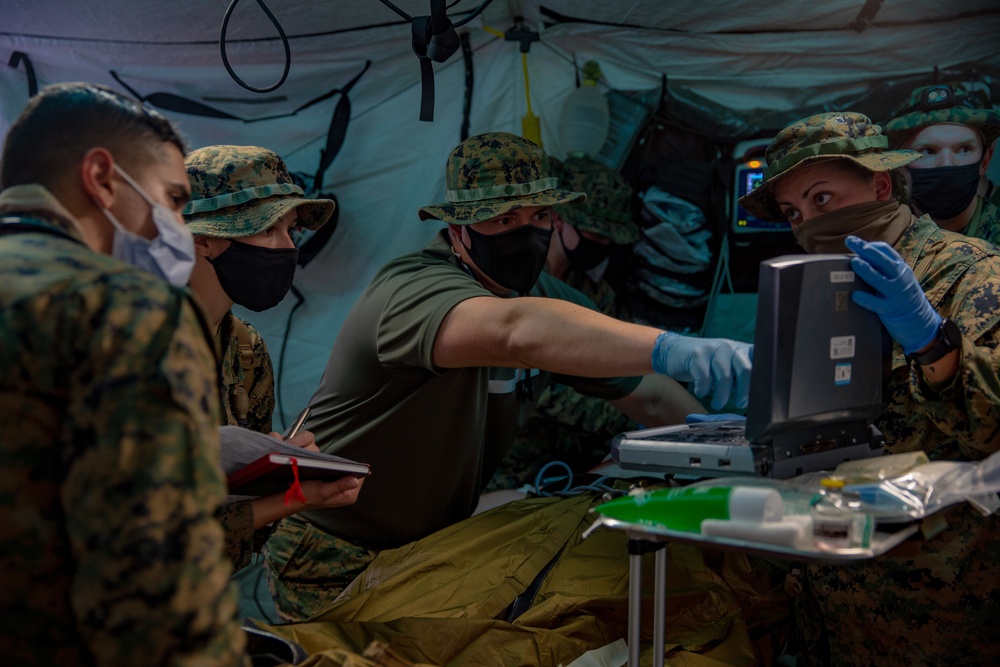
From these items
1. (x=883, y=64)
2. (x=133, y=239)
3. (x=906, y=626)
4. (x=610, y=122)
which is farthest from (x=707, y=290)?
(x=133, y=239)

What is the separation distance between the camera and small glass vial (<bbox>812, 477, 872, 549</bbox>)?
4.56ft

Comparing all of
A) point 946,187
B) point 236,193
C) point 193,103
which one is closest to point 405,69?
point 193,103

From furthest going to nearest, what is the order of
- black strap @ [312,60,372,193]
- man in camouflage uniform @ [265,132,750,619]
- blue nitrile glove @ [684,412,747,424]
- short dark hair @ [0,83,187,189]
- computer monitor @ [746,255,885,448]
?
black strap @ [312,60,372,193] → man in camouflage uniform @ [265,132,750,619] → blue nitrile glove @ [684,412,747,424] → computer monitor @ [746,255,885,448] → short dark hair @ [0,83,187,189]

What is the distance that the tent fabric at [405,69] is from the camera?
351 centimetres

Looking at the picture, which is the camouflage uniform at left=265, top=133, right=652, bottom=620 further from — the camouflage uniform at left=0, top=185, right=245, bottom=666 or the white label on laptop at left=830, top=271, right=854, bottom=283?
the camouflage uniform at left=0, top=185, right=245, bottom=666

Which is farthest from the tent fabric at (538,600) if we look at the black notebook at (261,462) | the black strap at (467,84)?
the black strap at (467,84)

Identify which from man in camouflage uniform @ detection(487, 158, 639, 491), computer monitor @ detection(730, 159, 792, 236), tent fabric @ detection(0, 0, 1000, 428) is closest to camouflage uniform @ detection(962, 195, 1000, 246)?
tent fabric @ detection(0, 0, 1000, 428)

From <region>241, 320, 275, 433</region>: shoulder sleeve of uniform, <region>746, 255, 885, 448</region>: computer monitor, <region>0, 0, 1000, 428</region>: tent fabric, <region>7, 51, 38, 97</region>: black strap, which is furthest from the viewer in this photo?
<region>7, 51, 38, 97</region>: black strap

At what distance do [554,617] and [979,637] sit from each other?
104 cm

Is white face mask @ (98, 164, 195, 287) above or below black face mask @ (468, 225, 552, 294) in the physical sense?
above

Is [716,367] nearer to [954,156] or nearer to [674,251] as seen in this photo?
[954,156]

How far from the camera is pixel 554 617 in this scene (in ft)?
7.50

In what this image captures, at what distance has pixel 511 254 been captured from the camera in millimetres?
2756

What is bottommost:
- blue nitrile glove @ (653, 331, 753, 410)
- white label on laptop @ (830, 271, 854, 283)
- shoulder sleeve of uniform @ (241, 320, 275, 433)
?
shoulder sleeve of uniform @ (241, 320, 275, 433)
